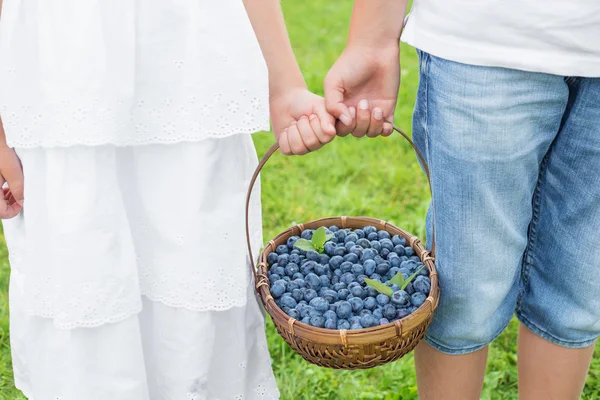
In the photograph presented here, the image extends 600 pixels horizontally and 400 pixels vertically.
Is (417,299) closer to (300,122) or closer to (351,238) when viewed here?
(351,238)

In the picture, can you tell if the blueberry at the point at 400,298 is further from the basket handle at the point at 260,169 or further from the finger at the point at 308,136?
the finger at the point at 308,136

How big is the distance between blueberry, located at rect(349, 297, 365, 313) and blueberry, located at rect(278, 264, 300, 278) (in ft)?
0.45

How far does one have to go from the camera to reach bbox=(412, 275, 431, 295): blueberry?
1.27 metres

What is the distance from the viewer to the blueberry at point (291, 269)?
4.41ft

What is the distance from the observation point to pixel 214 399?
1482 millimetres

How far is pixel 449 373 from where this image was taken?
143cm

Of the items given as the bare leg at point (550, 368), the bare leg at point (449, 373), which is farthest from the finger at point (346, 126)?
the bare leg at point (550, 368)

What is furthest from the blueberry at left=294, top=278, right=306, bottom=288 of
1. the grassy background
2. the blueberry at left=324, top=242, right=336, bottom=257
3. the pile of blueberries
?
the grassy background

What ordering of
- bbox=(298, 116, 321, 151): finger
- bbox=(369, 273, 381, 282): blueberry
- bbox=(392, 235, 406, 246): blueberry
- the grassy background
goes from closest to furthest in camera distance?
bbox=(298, 116, 321, 151): finger < bbox=(369, 273, 381, 282): blueberry < bbox=(392, 235, 406, 246): blueberry < the grassy background

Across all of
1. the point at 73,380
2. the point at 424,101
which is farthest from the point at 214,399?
the point at 424,101

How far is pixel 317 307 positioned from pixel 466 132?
371mm

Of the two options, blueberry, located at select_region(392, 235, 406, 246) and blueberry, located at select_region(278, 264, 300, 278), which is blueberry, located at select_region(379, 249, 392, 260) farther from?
blueberry, located at select_region(278, 264, 300, 278)

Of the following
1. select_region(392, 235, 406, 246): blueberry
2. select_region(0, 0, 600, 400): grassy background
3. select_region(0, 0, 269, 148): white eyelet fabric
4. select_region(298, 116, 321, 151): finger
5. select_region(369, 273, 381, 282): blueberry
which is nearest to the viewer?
select_region(0, 0, 269, 148): white eyelet fabric

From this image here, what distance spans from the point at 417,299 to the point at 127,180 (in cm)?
53
